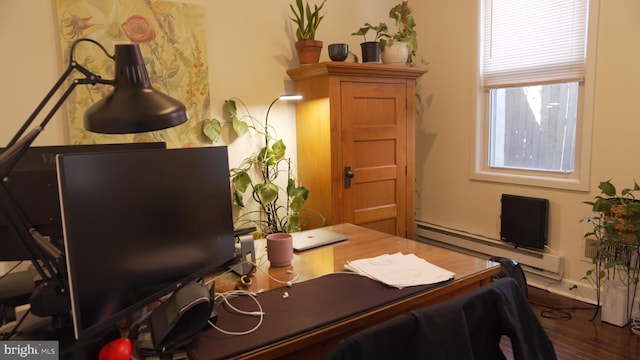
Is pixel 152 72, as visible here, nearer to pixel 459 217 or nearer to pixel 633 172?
pixel 459 217

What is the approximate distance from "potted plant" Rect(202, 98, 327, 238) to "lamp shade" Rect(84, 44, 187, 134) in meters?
1.92

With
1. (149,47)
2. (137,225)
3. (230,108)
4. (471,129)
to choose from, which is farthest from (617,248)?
(149,47)

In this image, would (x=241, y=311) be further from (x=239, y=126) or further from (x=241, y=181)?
(x=239, y=126)

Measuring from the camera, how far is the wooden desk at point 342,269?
105 cm

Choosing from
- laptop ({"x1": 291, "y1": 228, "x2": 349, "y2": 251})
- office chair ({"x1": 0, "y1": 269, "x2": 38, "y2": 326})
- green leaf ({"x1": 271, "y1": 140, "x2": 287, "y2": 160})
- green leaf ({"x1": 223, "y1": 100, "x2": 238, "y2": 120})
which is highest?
green leaf ({"x1": 223, "y1": 100, "x2": 238, "y2": 120})

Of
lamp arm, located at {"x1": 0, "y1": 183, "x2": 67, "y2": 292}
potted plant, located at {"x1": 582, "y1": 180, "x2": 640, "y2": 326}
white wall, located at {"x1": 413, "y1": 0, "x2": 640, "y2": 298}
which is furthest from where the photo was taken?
white wall, located at {"x1": 413, "y1": 0, "x2": 640, "y2": 298}

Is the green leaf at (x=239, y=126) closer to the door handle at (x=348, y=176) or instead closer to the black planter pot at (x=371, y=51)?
the door handle at (x=348, y=176)

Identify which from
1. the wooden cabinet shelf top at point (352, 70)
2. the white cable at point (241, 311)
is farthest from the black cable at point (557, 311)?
the white cable at point (241, 311)

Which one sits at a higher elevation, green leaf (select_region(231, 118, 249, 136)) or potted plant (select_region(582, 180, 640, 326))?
green leaf (select_region(231, 118, 249, 136))

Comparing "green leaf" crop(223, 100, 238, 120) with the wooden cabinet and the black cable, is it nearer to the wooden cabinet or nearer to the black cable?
the wooden cabinet

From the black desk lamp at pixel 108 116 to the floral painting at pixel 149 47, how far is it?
1.59 meters

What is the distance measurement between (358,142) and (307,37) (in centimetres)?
88

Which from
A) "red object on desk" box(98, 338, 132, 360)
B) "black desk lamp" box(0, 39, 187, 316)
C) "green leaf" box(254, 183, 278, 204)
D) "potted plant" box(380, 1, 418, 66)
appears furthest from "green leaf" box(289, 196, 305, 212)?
"red object on desk" box(98, 338, 132, 360)

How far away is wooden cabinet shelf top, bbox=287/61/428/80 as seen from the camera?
2.92 meters
